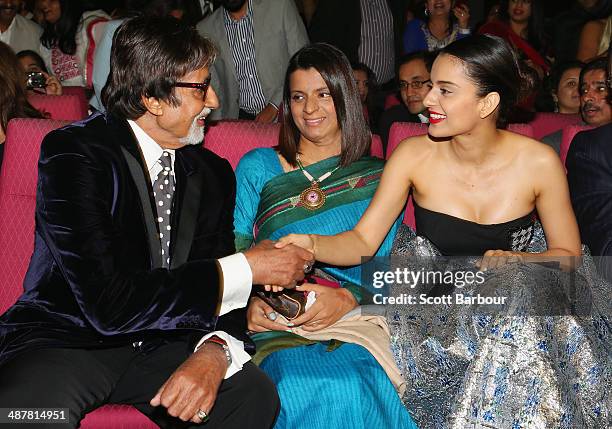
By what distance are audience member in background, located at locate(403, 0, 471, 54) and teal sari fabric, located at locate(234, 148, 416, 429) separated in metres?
3.44

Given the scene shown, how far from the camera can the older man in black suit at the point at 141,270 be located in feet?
8.48

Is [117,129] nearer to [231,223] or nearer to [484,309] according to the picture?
[231,223]

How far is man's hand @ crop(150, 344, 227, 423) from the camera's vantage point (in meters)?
2.50

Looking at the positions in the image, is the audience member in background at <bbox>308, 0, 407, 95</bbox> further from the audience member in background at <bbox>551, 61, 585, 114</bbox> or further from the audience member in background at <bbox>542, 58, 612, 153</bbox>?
the audience member in background at <bbox>542, 58, 612, 153</bbox>

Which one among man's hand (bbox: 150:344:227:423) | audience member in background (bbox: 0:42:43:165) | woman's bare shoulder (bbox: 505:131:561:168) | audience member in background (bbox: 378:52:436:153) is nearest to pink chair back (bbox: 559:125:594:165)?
woman's bare shoulder (bbox: 505:131:561:168)

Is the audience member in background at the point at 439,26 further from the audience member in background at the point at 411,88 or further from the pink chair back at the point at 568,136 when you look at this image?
the pink chair back at the point at 568,136

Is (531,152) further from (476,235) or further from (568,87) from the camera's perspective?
(568,87)

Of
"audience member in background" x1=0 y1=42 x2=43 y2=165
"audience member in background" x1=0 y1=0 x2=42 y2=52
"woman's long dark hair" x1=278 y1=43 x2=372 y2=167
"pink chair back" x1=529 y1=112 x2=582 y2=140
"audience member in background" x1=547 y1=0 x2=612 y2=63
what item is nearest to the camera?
"woman's long dark hair" x1=278 y1=43 x2=372 y2=167

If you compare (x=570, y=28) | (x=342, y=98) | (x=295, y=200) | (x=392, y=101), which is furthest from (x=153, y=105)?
(x=570, y=28)

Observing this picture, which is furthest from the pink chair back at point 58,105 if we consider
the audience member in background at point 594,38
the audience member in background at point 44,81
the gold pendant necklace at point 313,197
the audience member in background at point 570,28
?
the audience member in background at point 570,28

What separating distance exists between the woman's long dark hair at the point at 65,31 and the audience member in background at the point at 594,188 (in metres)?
4.32

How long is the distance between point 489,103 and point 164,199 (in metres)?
1.15

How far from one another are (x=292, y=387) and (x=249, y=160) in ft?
3.27

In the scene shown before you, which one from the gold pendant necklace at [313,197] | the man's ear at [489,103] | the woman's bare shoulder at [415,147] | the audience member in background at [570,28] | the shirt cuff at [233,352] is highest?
the man's ear at [489,103]
